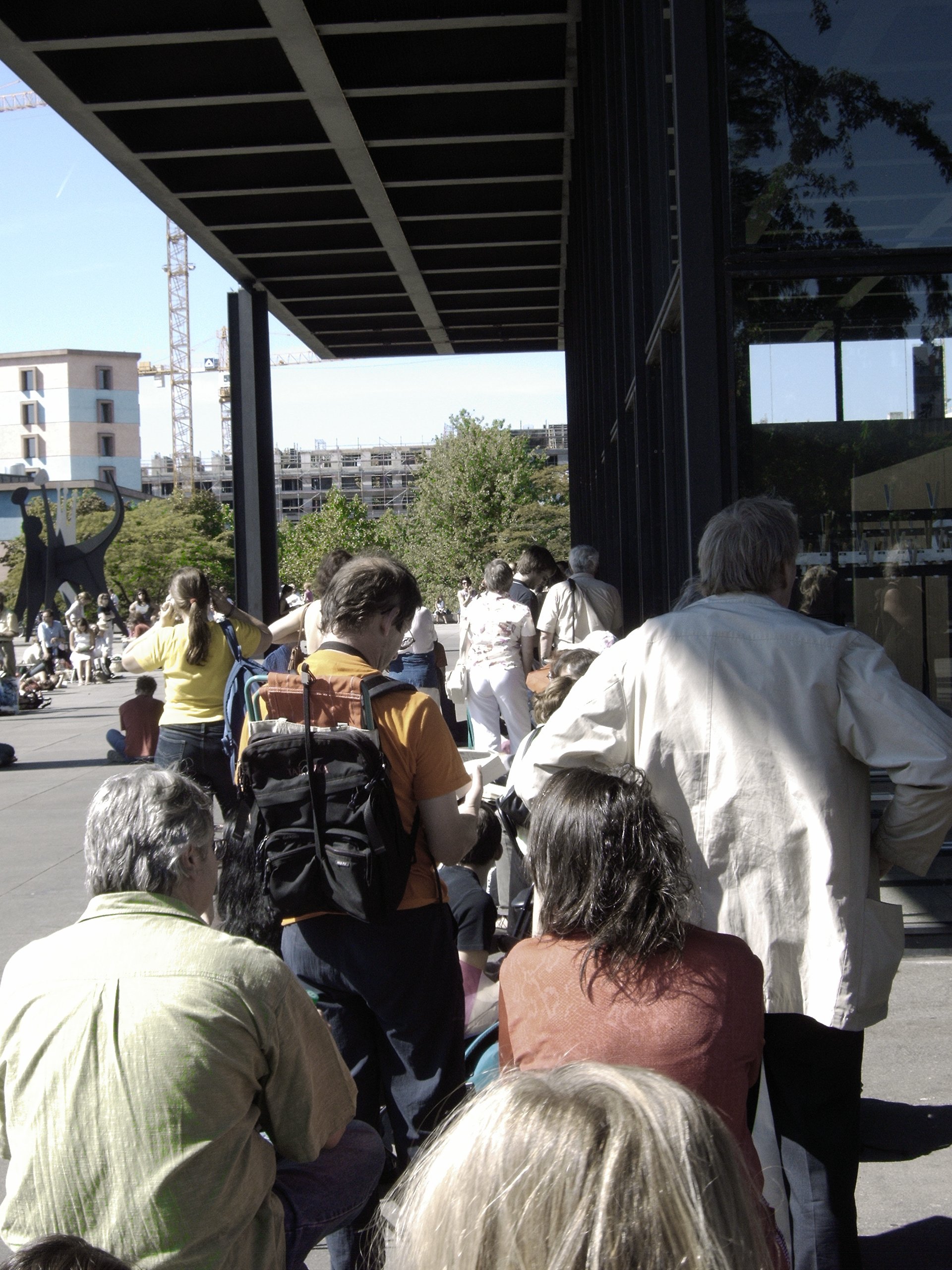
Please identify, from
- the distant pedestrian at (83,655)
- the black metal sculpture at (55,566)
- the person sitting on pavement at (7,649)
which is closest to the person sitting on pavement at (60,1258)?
the person sitting on pavement at (7,649)

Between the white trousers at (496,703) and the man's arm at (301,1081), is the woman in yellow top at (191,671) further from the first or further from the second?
the man's arm at (301,1081)

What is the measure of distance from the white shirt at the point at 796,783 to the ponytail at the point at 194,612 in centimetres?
403

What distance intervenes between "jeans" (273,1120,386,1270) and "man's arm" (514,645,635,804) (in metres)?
0.93

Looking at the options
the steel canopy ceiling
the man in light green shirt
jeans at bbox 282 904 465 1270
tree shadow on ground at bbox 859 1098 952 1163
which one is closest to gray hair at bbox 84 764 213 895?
the man in light green shirt

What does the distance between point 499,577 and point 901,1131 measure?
6666 millimetres

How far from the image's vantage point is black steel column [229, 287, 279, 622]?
1533cm

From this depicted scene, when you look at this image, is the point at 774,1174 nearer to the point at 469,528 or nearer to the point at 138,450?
the point at 469,528

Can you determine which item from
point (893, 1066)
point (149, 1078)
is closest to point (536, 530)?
point (893, 1066)

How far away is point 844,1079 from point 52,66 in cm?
1020

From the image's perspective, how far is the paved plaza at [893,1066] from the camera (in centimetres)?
325

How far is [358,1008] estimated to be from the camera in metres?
3.07

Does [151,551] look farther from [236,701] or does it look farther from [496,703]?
[236,701]

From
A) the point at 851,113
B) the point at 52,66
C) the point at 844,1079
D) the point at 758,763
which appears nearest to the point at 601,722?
the point at 758,763

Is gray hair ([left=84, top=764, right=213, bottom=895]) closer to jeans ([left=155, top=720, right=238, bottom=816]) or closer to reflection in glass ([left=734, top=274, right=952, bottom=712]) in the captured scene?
Result: reflection in glass ([left=734, top=274, right=952, bottom=712])
